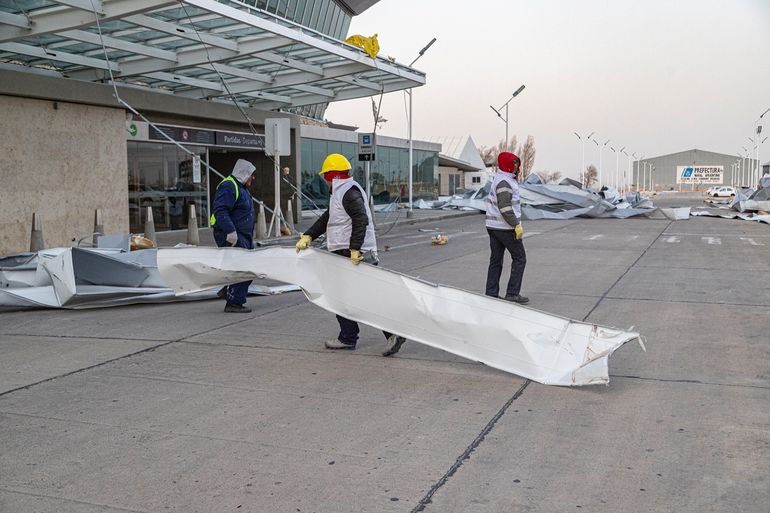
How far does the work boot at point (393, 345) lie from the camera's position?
7512 mm

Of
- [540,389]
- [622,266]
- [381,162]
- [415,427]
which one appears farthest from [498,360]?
[381,162]

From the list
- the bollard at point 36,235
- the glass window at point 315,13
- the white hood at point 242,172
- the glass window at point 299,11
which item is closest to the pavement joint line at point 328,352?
the white hood at point 242,172

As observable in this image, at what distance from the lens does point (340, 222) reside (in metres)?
7.82

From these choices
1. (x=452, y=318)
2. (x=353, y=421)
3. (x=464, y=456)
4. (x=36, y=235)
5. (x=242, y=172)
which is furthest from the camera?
(x=36, y=235)

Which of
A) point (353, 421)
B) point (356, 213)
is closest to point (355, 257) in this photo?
point (356, 213)

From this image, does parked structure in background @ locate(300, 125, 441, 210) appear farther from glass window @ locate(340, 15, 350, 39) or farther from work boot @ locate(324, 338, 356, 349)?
work boot @ locate(324, 338, 356, 349)

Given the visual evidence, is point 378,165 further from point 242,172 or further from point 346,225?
point 346,225

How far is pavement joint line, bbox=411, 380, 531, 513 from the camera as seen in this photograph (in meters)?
4.20

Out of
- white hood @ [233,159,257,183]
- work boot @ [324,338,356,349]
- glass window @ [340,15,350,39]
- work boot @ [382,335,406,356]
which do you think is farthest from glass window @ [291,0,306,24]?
work boot @ [382,335,406,356]

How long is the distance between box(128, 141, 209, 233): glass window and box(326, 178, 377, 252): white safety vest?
48.8 feet

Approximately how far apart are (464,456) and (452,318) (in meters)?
→ 2.20

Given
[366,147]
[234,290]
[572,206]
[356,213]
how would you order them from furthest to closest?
[572,206] < [366,147] < [234,290] < [356,213]

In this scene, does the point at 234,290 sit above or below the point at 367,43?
below

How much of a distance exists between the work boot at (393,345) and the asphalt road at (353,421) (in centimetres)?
12
